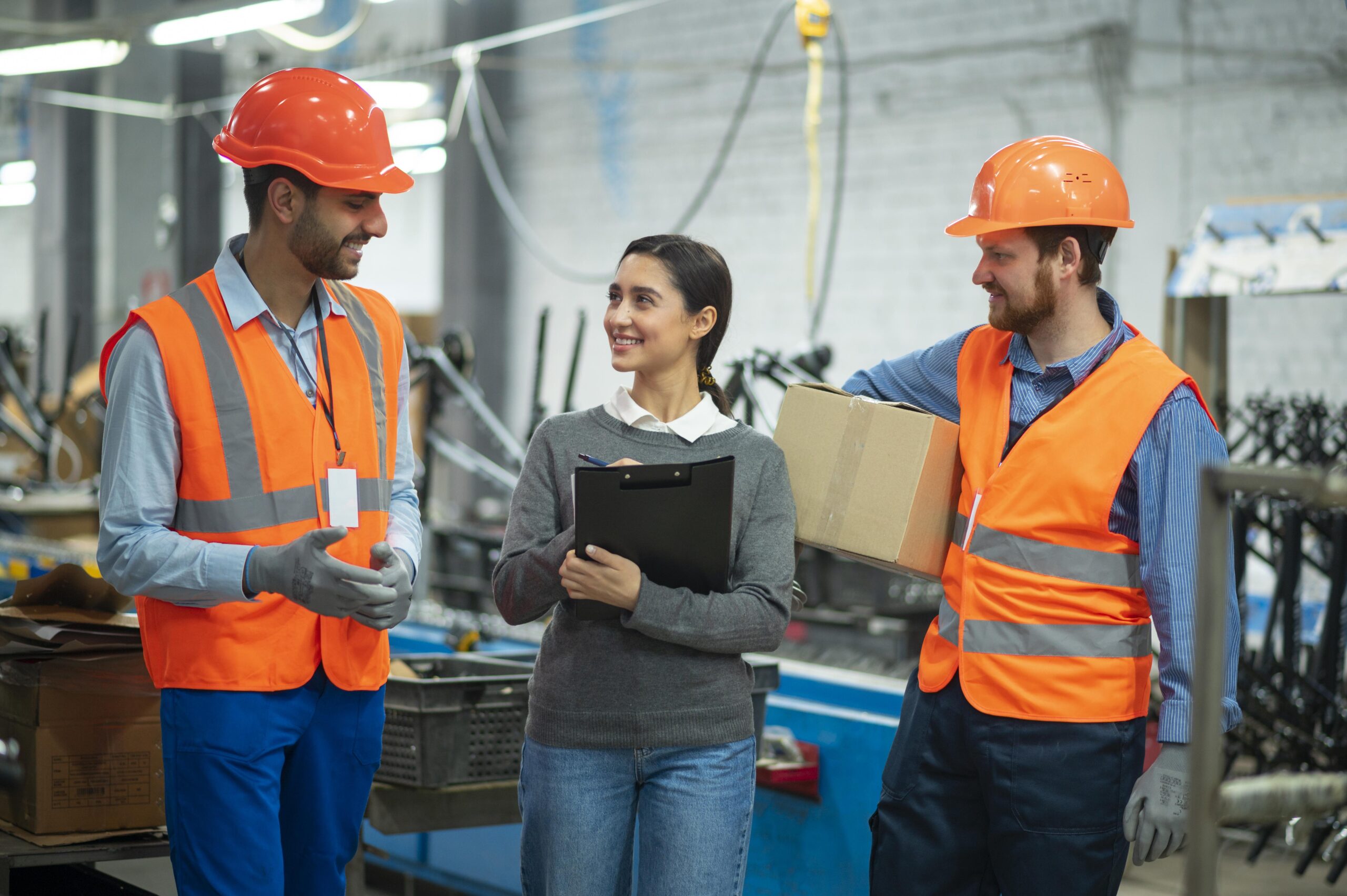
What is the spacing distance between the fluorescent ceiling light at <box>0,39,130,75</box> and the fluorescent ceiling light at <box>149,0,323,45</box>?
26.4 inches

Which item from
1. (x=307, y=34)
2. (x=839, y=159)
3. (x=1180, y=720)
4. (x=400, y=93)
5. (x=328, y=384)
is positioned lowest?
(x=1180, y=720)

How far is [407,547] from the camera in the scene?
2012 mm

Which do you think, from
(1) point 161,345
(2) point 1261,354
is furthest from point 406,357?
(2) point 1261,354

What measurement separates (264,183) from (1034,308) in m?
1.16

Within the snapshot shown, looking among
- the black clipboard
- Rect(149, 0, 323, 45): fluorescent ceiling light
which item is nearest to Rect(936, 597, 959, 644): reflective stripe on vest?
the black clipboard

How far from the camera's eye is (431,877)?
3752 mm

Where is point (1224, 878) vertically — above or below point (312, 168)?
below

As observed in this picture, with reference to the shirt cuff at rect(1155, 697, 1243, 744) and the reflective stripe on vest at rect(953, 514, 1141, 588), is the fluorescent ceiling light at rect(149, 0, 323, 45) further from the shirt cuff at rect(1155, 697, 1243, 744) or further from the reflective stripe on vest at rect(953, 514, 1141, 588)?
the shirt cuff at rect(1155, 697, 1243, 744)

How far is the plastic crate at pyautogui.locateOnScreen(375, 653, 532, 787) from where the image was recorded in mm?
2617

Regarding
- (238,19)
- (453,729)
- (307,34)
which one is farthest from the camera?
(307,34)

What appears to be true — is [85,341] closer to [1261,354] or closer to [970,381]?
[1261,354]

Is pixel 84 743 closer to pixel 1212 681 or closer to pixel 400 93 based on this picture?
pixel 1212 681

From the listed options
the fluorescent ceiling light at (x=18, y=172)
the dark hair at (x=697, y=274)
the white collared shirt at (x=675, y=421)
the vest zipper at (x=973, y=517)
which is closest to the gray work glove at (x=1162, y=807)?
the vest zipper at (x=973, y=517)

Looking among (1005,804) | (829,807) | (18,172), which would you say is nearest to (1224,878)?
(829,807)
